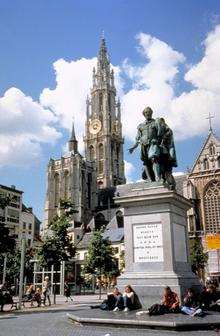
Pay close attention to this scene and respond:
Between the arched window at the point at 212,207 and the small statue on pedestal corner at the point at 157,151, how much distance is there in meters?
51.4

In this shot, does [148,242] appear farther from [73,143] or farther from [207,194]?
[73,143]

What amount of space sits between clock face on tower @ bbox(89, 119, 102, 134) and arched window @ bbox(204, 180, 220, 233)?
209 feet

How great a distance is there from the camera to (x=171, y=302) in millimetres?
10734

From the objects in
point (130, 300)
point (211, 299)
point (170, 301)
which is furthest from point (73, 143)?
point (170, 301)

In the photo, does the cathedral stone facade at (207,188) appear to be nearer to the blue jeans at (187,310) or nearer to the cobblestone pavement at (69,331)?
the blue jeans at (187,310)

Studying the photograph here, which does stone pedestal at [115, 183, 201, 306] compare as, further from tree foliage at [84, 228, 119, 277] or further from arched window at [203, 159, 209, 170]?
arched window at [203, 159, 209, 170]

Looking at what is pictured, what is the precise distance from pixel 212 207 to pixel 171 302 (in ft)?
180

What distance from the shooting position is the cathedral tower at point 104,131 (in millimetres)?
118000

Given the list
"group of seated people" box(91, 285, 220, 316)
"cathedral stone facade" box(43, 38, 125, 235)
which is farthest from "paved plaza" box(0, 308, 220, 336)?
"cathedral stone facade" box(43, 38, 125, 235)

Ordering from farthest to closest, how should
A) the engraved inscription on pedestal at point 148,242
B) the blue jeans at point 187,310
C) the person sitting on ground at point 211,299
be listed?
the engraved inscription on pedestal at point 148,242
the person sitting on ground at point 211,299
the blue jeans at point 187,310

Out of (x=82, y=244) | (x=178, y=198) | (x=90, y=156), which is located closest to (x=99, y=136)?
(x=90, y=156)

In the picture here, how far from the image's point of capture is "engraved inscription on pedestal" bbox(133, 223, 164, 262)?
39.9 feet

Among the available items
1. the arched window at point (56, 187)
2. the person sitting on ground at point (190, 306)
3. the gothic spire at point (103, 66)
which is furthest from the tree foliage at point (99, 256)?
the gothic spire at point (103, 66)

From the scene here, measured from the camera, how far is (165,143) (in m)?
13.7
